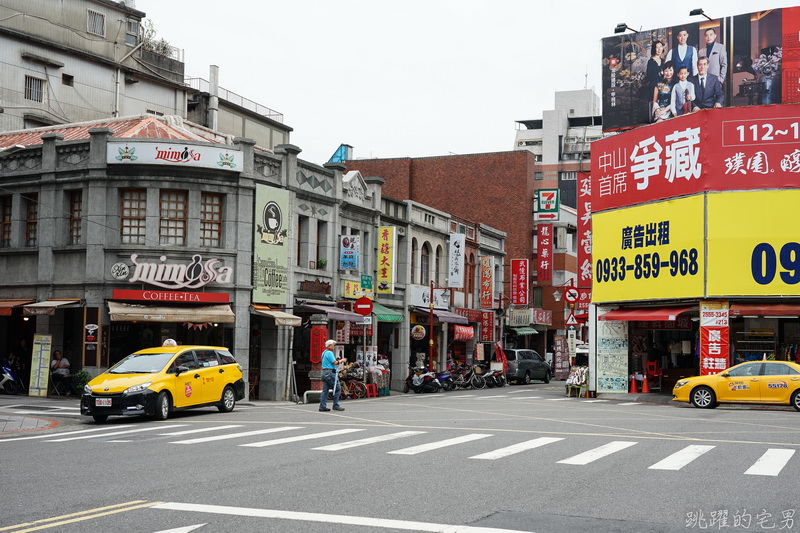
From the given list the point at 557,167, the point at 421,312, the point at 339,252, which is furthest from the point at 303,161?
the point at 557,167

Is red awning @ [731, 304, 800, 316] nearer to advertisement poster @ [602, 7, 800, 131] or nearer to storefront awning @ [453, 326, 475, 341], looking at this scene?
advertisement poster @ [602, 7, 800, 131]

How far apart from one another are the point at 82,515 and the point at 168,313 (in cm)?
1948

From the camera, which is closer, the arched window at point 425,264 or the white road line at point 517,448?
the white road line at point 517,448

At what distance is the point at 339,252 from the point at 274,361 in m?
5.95

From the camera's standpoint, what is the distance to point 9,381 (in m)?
29.1

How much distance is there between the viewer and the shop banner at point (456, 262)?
1736 inches

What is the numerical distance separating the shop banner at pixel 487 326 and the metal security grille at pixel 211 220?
74.8 ft

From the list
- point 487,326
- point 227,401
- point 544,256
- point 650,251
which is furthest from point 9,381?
point 544,256

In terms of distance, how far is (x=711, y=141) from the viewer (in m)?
29.0

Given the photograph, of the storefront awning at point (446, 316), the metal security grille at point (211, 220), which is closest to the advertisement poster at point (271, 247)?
the metal security grille at point (211, 220)

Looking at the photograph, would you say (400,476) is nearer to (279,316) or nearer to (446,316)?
(279,316)

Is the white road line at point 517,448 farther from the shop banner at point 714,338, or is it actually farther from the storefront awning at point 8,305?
the storefront awning at point 8,305

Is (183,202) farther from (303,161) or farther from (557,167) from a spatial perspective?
(557,167)

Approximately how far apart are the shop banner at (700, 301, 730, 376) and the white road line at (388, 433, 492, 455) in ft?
49.5
